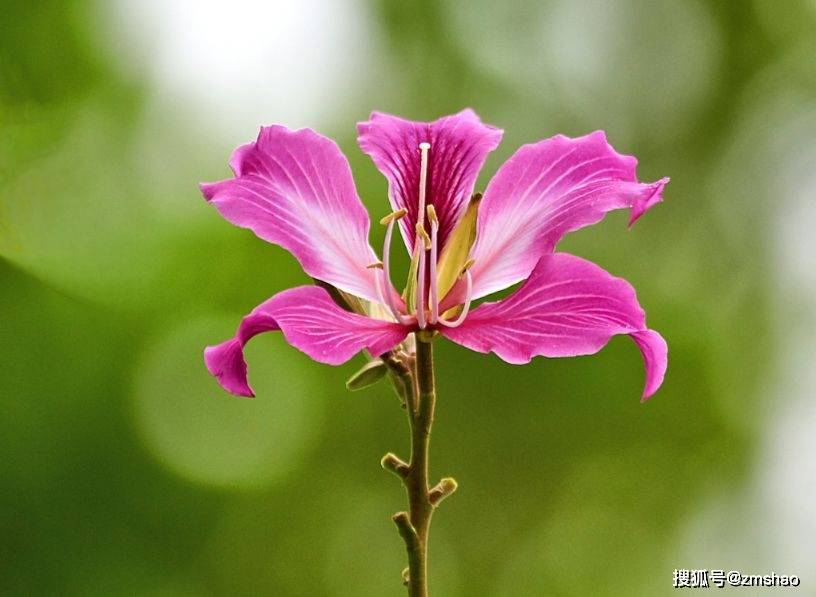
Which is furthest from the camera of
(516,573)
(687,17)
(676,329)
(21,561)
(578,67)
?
(687,17)

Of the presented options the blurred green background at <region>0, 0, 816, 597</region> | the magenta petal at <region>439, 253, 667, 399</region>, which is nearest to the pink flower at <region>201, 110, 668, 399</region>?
the magenta petal at <region>439, 253, 667, 399</region>

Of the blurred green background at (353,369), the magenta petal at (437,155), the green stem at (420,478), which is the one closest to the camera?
the green stem at (420,478)

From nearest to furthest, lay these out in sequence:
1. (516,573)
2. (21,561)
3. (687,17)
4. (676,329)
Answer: (21,561), (516,573), (676,329), (687,17)

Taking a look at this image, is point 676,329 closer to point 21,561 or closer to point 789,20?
point 789,20

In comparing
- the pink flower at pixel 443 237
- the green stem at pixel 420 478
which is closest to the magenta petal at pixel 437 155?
the pink flower at pixel 443 237

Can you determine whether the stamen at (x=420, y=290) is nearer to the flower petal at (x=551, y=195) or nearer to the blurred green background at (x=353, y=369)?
the flower petal at (x=551, y=195)

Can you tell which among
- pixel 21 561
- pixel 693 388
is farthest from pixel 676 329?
pixel 21 561

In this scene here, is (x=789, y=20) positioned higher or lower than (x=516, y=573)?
higher
